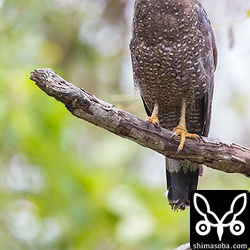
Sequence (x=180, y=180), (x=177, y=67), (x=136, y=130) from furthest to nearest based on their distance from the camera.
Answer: (x=180, y=180) < (x=177, y=67) < (x=136, y=130)

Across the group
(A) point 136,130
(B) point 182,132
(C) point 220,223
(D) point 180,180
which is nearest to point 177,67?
(B) point 182,132

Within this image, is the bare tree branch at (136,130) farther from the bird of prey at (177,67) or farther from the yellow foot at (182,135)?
the bird of prey at (177,67)

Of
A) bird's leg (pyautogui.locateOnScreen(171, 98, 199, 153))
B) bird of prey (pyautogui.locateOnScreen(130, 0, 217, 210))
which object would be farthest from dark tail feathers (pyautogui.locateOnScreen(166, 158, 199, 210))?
bird's leg (pyautogui.locateOnScreen(171, 98, 199, 153))

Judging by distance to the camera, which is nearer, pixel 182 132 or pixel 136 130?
pixel 136 130

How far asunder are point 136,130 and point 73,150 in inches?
76.5

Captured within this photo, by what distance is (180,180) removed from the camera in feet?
17.8

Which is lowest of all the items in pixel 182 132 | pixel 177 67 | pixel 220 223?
pixel 220 223

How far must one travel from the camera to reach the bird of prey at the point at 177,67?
5.07m

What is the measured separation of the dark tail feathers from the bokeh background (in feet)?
1.81

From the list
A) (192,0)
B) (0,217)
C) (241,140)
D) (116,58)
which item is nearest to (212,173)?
(241,140)

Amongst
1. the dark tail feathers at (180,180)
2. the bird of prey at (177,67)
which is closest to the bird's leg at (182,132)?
the bird of prey at (177,67)

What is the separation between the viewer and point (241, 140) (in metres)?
7.49

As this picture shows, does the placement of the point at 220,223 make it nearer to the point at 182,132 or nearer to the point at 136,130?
the point at 182,132

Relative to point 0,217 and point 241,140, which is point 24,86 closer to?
point 0,217
